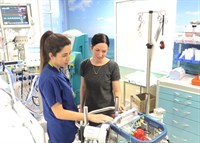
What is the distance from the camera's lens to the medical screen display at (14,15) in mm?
3082

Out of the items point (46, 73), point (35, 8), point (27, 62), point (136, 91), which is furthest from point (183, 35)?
point (35, 8)

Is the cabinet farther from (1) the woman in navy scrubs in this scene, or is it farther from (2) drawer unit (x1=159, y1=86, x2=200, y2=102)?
(1) the woman in navy scrubs

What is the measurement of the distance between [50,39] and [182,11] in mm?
2125

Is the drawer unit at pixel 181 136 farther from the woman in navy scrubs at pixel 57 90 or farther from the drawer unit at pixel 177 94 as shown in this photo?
the woman in navy scrubs at pixel 57 90

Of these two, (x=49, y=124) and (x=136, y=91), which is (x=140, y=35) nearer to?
(x=136, y=91)

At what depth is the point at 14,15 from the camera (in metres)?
3.13

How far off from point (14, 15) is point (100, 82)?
2279mm

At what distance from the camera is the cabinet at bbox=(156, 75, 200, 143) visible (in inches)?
87.0

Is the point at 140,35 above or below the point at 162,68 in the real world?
above

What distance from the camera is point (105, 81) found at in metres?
1.61

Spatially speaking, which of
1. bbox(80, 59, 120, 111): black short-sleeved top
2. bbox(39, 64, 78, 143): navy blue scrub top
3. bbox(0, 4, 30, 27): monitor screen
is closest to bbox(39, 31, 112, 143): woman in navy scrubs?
bbox(39, 64, 78, 143): navy blue scrub top

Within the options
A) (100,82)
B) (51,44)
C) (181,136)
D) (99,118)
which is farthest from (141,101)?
(51,44)

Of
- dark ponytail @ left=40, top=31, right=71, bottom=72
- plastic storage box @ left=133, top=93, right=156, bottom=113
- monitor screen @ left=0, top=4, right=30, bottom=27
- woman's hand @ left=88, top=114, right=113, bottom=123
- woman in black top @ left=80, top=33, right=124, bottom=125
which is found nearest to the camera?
woman's hand @ left=88, top=114, right=113, bottom=123

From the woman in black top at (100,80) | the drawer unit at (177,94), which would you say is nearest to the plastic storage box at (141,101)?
the drawer unit at (177,94)
